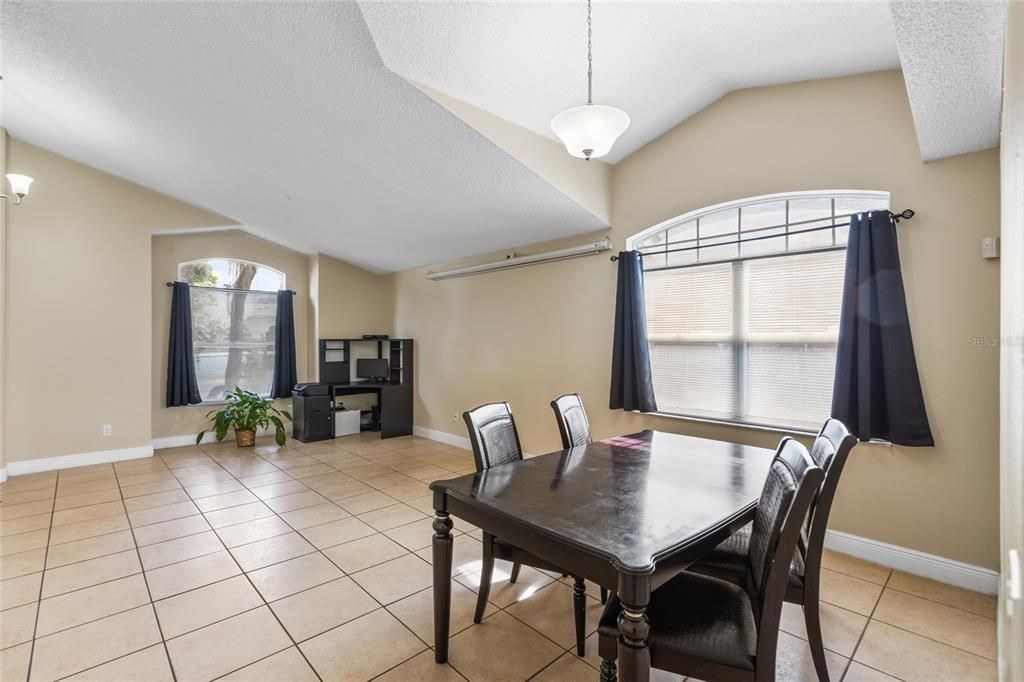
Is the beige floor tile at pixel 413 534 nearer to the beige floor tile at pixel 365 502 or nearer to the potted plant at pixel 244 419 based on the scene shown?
the beige floor tile at pixel 365 502

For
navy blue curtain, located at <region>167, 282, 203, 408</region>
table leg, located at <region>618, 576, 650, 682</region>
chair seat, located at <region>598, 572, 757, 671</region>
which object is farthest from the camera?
navy blue curtain, located at <region>167, 282, 203, 408</region>

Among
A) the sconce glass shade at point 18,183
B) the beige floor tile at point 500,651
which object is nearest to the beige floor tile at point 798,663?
the beige floor tile at point 500,651

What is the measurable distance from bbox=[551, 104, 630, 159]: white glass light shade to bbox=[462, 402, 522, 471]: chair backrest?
1.34 meters

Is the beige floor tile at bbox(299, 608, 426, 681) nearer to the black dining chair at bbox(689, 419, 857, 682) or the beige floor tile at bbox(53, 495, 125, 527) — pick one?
the black dining chair at bbox(689, 419, 857, 682)

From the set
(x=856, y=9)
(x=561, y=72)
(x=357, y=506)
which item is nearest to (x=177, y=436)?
(x=357, y=506)

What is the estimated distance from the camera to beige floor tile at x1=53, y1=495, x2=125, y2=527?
11.3ft

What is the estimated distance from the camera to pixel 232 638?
81.7 inches

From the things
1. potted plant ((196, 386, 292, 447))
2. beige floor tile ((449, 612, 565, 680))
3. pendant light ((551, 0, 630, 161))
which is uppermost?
pendant light ((551, 0, 630, 161))

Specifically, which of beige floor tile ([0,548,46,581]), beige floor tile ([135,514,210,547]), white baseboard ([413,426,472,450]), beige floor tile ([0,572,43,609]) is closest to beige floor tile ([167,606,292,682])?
beige floor tile ([0,572,43,609])

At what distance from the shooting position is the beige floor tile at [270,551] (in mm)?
2805

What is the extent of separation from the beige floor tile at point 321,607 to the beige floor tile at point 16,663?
0.89 meters

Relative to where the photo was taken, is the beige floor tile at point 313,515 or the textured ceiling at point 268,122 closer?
the textured ceiling at point 268,122

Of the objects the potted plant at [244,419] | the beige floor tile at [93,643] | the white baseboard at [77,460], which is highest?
the potted plant at [244,419]

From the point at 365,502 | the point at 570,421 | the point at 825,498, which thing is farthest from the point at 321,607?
the point at 825,498
